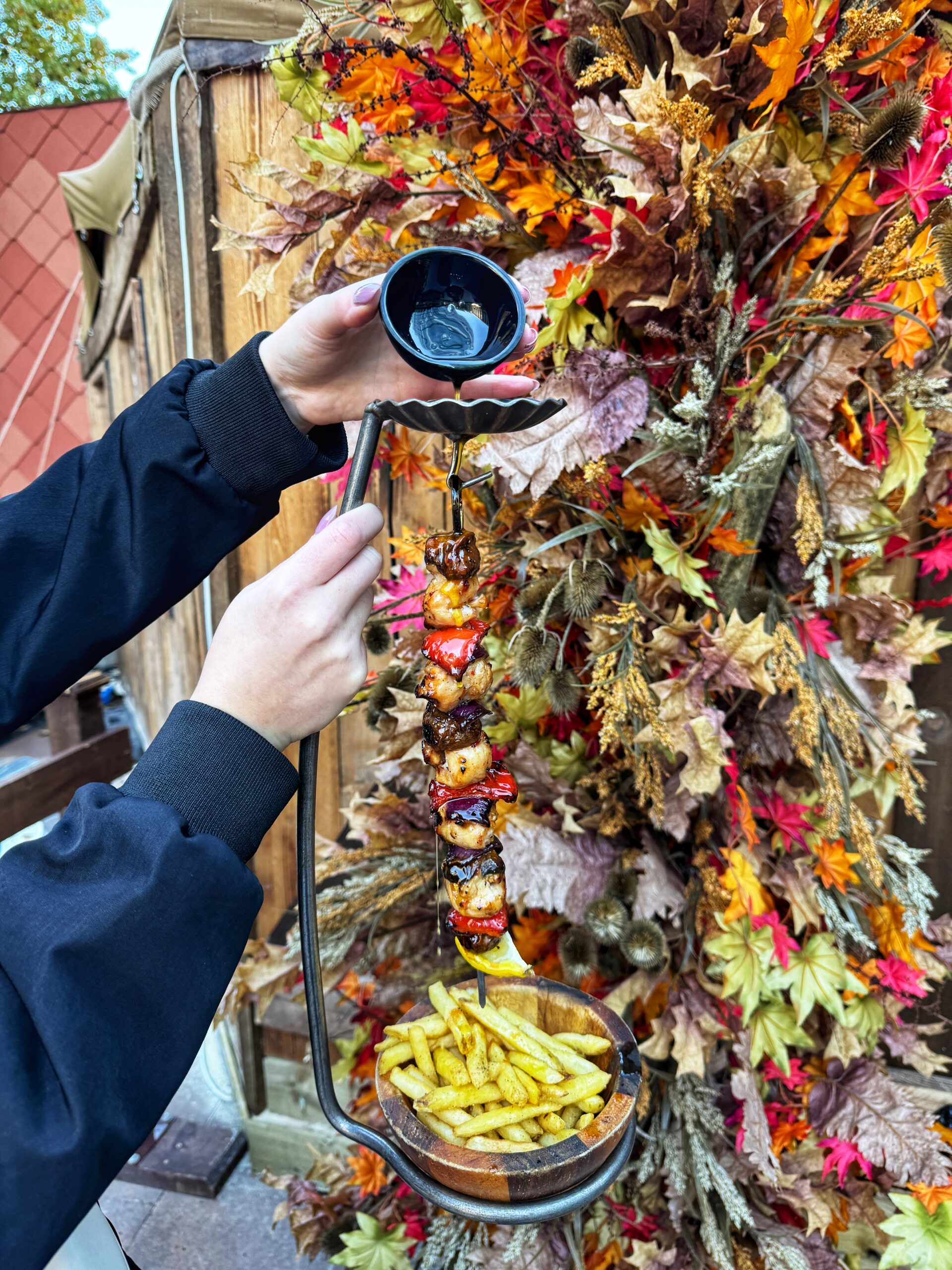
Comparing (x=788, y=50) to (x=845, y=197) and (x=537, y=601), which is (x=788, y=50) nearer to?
(x=845, y=197)

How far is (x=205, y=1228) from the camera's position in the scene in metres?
1.88

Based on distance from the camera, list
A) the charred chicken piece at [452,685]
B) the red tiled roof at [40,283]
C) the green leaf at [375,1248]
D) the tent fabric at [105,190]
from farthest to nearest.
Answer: the red tiled roof at [40,283], the tent fabric at [105,190], the green leaf at [375,1248], the charred chicken piece at [452,685]

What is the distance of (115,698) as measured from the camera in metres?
5.88

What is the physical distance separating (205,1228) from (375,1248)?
31.3 inches

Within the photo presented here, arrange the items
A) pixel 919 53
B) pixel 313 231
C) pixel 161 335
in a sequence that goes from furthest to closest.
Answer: pixel 161 335
pixel 313 231
pixel 919 53

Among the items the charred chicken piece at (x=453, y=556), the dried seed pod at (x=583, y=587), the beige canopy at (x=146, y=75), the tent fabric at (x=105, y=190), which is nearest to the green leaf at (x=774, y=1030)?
the dried seed pod at (x=583, y=587)

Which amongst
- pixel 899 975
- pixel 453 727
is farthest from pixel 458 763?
pixel 899 975

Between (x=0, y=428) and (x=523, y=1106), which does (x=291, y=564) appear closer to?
(x=523, y=1106)

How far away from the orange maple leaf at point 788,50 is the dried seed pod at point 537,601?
0.59 m

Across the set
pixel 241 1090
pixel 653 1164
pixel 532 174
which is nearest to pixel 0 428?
pixel 241 1090

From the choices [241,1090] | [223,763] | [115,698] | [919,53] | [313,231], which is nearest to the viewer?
[223,763]

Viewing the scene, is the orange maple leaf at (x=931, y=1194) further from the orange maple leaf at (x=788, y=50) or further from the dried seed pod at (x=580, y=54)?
the dried seed pod at (x=580, y=54)

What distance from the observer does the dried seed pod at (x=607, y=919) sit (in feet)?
3.46

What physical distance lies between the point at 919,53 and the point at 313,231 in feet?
2.67
